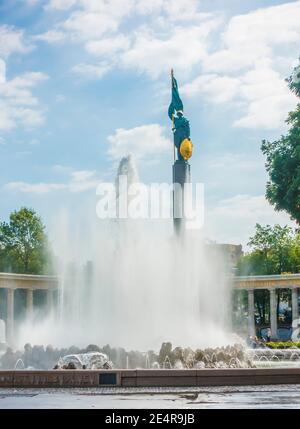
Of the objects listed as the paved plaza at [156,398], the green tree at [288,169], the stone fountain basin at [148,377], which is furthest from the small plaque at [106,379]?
the green tree at [288,169]

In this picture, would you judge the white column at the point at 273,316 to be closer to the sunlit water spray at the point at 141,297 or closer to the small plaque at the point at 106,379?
the sunlit water spray at the point at 141,297

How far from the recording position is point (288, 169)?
41.3 metres

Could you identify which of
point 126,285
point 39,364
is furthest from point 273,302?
point 39,364

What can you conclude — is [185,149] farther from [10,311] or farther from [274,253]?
[274,253]

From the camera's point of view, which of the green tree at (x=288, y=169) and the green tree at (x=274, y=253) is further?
the green tree at (x=274, y=253)

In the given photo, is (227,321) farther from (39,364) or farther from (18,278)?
(39,364)

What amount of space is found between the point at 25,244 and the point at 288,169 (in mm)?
54156

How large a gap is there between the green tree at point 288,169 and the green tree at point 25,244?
49.2 meters

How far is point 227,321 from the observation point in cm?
8194

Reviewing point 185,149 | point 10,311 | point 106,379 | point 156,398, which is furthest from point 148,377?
point 10,311

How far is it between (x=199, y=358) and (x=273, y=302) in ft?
169

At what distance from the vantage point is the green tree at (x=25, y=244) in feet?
286

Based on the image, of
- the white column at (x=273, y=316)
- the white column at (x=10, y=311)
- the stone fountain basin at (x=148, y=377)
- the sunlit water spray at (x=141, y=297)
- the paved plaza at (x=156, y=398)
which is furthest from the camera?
the white column at (x=273, y=316)

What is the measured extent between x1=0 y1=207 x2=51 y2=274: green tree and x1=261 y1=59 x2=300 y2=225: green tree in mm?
49248
